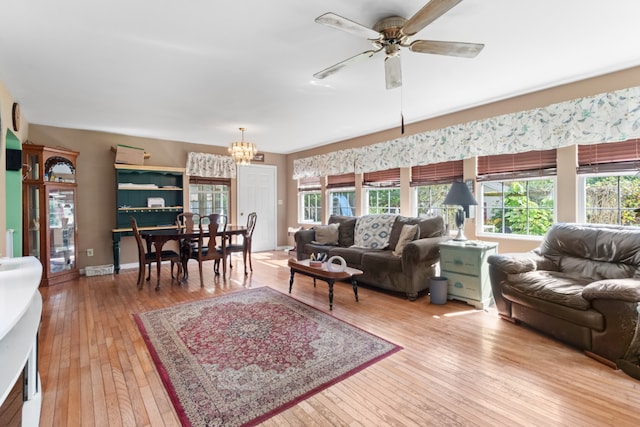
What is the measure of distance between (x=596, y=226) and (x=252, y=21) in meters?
3.55

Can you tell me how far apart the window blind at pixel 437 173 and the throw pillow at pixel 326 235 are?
1.49 meters

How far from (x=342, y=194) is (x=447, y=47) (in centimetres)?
431

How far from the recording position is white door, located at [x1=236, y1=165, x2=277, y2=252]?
6.85m

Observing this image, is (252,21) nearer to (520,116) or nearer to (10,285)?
(10,285)

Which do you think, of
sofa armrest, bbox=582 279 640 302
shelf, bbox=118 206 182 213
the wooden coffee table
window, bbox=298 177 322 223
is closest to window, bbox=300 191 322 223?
window, bbox=298 177 322 223

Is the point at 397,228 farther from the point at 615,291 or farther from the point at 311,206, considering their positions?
the point at 311,206

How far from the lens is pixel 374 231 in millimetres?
4590

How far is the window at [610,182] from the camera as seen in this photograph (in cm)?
300

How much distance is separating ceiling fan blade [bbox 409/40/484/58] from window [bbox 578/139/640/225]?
2176 millimetres

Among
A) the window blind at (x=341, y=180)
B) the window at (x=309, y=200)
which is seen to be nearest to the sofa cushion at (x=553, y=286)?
the window blind at (x=341, y=180)

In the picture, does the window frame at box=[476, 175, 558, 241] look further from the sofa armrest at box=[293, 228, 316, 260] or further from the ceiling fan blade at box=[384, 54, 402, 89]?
the sofa armrest at box=[293, 228, 316, 260]

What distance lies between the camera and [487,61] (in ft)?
9.18

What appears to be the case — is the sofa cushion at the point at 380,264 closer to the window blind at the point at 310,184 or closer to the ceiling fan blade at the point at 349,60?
the ceiling fan blade at the point at 349,60

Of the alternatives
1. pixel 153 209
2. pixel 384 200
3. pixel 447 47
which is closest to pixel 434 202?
pixel 384 200
